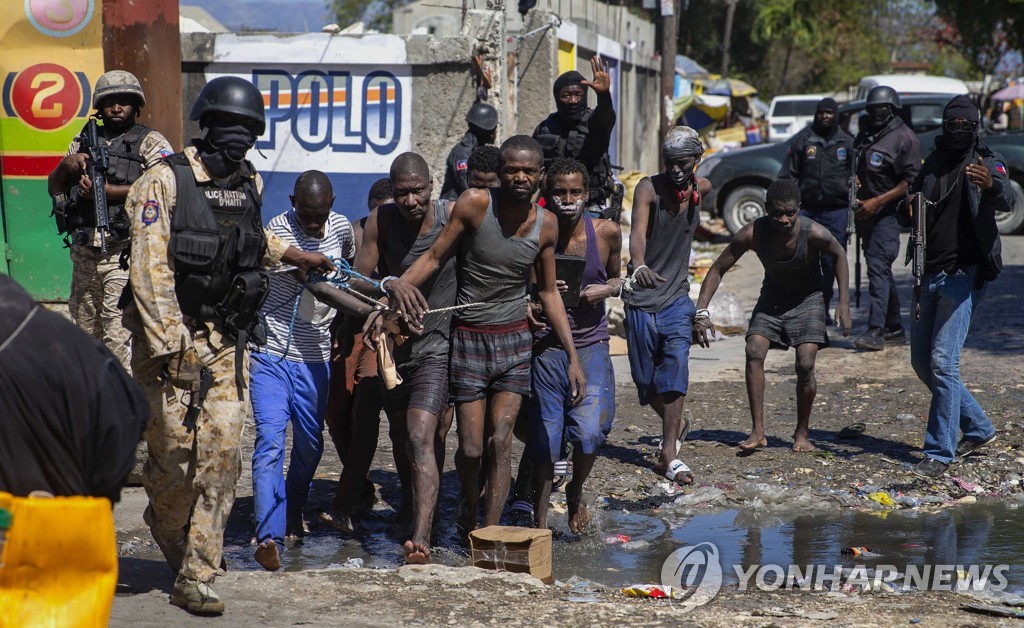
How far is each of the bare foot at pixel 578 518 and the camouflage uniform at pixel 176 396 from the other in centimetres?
212

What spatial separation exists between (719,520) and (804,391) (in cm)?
122

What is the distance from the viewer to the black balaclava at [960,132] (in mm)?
6551

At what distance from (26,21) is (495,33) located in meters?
4.16

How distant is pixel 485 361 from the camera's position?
17.1 feet

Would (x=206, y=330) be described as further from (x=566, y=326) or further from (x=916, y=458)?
(x=916, y=458)

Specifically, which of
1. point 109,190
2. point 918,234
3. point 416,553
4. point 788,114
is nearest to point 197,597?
point 416,553

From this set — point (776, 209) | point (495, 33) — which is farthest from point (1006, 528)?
point (495, 33)

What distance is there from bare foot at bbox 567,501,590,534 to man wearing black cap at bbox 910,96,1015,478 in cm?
207

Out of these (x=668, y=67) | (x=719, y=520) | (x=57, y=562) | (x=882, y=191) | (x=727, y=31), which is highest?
(x=727, y=31)

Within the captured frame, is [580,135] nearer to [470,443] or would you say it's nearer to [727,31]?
[470,443]

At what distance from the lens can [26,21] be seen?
969cm

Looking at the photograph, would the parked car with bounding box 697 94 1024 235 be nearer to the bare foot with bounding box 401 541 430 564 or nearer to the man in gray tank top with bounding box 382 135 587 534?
the man in gray tank top with bounding box 382 135 587 534

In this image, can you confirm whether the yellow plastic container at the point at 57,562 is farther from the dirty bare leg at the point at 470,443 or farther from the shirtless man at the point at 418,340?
the dirty bare leg at the point at 470,443
